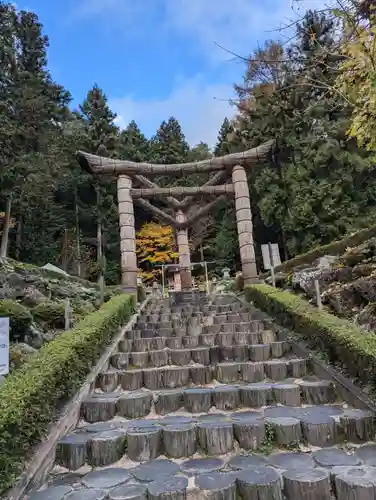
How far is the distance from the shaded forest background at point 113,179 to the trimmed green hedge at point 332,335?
638 centimetres

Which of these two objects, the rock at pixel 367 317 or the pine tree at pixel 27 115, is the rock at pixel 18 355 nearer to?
the rock at pixel 367 317

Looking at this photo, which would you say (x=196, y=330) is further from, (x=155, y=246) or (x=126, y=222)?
(x=155, y=246)

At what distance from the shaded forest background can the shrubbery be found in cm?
779

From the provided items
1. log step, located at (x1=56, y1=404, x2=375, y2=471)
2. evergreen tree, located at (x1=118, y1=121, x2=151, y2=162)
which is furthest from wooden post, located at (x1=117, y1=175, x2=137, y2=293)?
evergreen tree, located at (x1=118, y1=121, x2=151, y2=162)

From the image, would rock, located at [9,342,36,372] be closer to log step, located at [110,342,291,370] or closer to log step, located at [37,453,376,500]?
log step, located at [110,342,291,370]

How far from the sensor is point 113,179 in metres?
10.9

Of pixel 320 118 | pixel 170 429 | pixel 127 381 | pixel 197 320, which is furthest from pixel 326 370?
pixel 320 118

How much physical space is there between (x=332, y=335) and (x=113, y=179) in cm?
833

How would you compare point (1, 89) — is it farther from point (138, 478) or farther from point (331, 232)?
point (138, 478)

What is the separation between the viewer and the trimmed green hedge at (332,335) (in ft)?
10.9

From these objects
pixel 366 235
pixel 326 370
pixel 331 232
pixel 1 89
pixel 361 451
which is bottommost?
pixel 361 451

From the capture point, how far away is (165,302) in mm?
10023

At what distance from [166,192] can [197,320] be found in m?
4.69

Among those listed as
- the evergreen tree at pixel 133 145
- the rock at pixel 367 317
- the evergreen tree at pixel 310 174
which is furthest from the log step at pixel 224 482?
the evergreen tree at pixel 133 145
